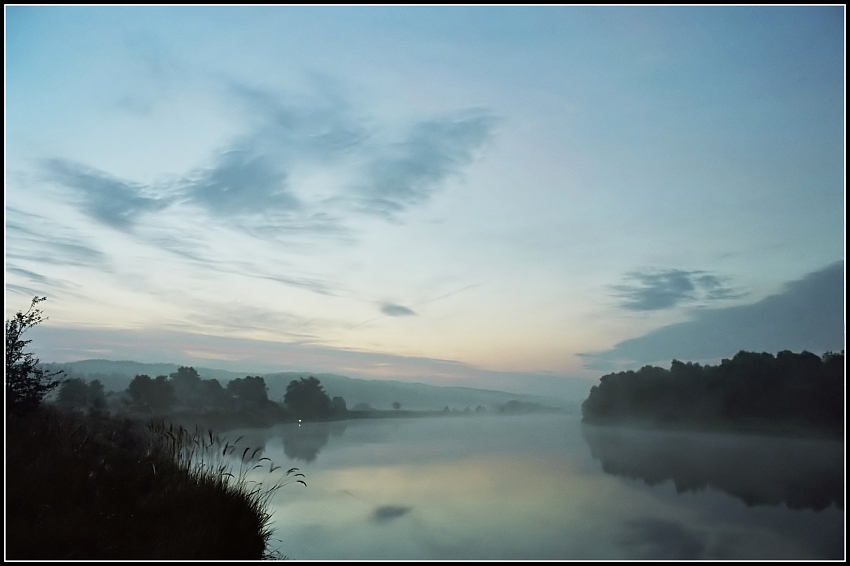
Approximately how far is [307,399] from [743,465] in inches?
934

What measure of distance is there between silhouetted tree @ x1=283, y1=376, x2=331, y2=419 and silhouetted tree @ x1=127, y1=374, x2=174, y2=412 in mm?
7832

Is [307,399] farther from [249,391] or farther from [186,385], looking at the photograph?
[186,385]

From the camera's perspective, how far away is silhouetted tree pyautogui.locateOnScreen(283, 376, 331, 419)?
2953 centimetres

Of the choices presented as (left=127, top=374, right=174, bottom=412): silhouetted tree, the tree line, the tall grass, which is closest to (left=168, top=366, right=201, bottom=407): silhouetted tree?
the tree line

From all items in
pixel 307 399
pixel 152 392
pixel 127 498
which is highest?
pixel 127 498

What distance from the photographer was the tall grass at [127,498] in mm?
4270

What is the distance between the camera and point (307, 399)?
30.9 meters

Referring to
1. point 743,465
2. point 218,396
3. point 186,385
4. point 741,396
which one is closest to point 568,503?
point 743,465

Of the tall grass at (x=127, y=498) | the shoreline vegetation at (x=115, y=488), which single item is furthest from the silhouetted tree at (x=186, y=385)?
the tall grass at (x=127, y=498)

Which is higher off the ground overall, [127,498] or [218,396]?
[127,498]

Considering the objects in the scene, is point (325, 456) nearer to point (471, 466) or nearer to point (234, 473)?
point (471, 466)

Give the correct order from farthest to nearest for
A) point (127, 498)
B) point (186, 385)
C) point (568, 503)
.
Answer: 1. point (186, 385)
2. point (568, 503)
3. point (127, 498)

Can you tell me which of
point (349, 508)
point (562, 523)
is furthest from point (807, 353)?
point (349, 508)

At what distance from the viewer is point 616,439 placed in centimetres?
2147
